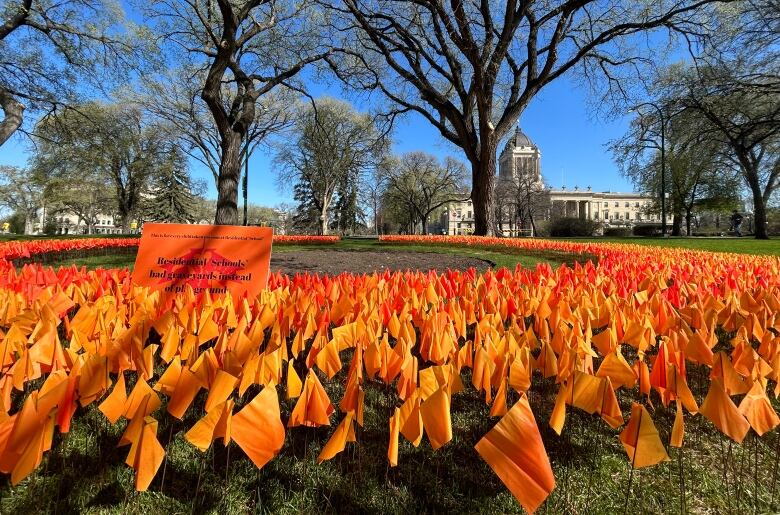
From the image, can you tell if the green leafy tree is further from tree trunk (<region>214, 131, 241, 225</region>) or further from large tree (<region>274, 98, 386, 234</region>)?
tree trunk (<region>214, 131, 241, 225</region>)

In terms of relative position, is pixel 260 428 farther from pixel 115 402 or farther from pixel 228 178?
pixel 228 178

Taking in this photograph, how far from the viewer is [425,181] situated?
55.7m

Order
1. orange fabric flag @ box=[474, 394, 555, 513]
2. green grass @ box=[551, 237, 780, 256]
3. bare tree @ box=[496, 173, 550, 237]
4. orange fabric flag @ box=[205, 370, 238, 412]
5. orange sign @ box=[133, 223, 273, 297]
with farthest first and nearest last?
bare tree @ box=[496, 173, 550, 237] → green grass @ box=[551, 237, 780, 256] → orange sign @ box=[133, 223, 273, 297] → orange fabric flag @ box=[205, 370, 238, 412] → orange fabric flag @ box=[474, 394, 555, 513]

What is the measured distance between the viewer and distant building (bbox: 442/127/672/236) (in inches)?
2349

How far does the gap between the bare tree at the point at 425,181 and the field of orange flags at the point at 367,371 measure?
50.5 m

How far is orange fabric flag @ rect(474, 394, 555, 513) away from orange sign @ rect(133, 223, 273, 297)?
2480mm

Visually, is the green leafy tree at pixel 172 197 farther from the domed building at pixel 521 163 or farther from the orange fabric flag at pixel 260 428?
the orange fabric flag at pixel 260 428

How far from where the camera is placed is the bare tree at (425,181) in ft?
178

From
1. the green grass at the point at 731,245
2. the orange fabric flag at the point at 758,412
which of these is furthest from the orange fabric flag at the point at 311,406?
the green grass at the point at 731,245

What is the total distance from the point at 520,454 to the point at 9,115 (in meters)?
19.6

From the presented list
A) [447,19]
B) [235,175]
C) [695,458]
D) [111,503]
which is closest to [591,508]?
[695,458]

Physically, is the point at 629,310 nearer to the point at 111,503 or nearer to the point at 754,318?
the point at 754,318

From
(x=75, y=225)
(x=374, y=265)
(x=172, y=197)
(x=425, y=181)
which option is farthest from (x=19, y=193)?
(x=374, y=265)

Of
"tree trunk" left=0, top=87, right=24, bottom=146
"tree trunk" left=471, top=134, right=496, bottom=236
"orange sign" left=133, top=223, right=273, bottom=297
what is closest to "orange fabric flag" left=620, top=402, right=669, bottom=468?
"orange sign" left=133, top=223, right=273, bottom=297
